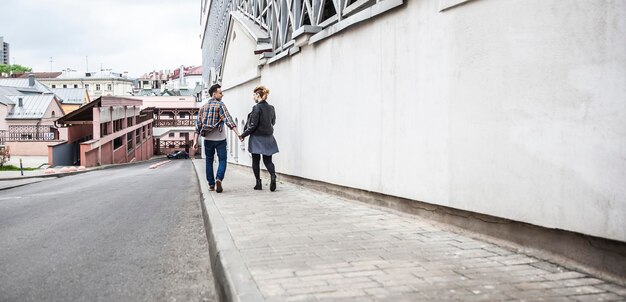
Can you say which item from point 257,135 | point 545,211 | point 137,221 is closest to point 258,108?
point 257,135

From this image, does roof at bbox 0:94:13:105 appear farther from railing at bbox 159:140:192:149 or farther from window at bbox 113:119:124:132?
railing at bbox 159:140:192:149

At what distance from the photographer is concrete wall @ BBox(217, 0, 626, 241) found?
3186 millimetres

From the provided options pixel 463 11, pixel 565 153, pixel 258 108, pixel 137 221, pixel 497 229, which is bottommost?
pixel 137 221

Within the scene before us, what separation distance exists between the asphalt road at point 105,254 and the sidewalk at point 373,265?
356 millimetres

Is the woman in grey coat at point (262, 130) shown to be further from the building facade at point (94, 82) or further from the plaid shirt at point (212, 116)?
the building facade at point (94, 82)

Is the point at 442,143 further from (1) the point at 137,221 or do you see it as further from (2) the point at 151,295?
(1) the point at 137,221

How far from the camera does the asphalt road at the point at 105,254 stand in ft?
12.4

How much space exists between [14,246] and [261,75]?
8896 mm

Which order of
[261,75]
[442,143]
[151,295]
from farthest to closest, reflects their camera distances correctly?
[261,75]
[442,143]
[151,295]

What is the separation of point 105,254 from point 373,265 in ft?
9.10

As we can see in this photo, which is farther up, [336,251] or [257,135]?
[257,135]

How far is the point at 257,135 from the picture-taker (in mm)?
8430

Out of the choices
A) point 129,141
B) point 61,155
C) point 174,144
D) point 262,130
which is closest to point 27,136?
point 129,141

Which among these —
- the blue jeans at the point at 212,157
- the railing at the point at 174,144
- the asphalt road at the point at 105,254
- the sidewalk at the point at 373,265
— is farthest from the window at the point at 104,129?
the railing at the point at 174,144
